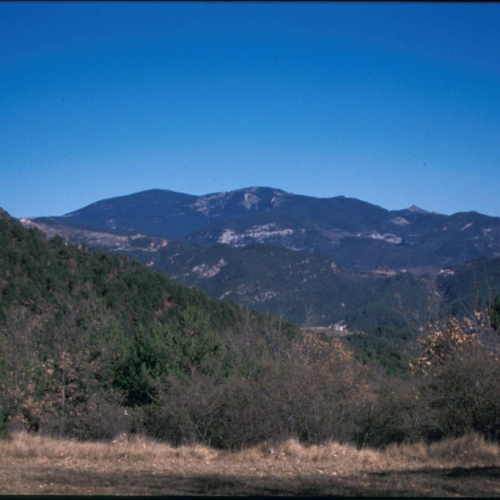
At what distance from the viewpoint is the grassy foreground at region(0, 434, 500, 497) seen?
27.5 ft

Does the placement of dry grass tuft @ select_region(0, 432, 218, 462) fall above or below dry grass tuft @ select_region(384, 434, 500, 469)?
below

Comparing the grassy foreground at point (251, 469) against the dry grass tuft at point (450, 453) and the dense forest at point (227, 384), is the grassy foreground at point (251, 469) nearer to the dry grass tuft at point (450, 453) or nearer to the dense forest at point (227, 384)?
the dry grass tuft at point (450, 453)

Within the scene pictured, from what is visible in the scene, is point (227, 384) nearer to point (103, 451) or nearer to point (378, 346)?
point (103, 451)

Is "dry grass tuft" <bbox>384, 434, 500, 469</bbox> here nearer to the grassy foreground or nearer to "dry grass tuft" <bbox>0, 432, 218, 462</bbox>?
the grassy foreground

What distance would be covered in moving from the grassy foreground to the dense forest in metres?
0.89

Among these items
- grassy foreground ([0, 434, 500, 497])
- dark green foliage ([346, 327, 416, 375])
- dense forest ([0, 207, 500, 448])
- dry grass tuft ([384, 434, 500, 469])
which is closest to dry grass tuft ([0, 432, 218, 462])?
grassy foreground ([0, 434, 500, 497])

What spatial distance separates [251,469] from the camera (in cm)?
996

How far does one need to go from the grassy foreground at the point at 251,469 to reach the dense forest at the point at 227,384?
89 centimetres

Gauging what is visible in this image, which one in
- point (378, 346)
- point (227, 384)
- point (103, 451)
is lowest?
point (378, 346)

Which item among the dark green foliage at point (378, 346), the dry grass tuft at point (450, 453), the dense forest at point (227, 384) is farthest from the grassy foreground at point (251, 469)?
the dark green foliage at point (378, 346)

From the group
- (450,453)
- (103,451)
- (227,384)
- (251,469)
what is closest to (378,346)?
(227,384)

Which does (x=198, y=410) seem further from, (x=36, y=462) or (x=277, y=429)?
(x=36, y=462)

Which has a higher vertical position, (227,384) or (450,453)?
(227,384)

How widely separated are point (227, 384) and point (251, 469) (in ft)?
11.5
